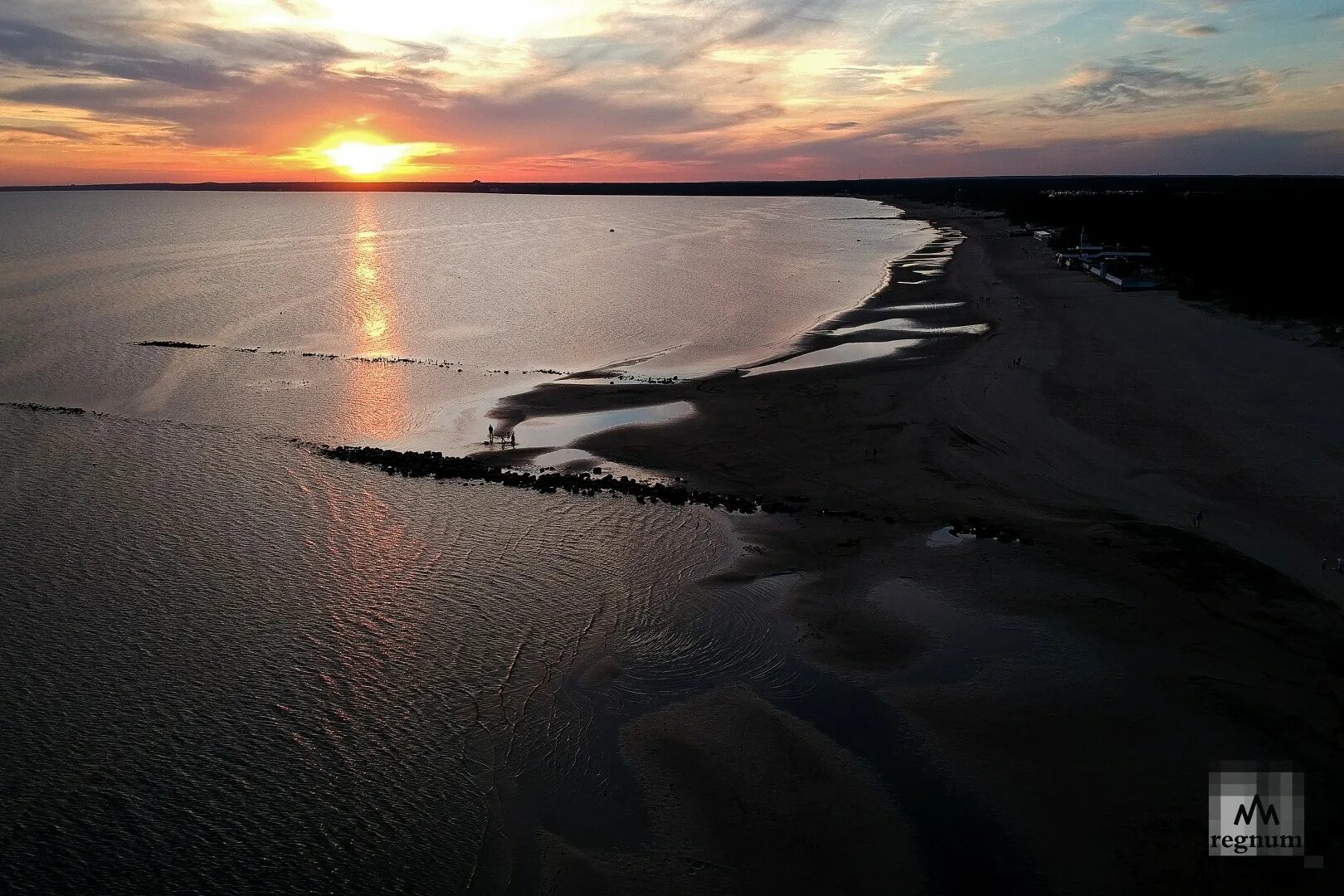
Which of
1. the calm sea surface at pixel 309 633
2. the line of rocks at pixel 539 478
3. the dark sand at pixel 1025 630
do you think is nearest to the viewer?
the dark sand at pixel 1025 630

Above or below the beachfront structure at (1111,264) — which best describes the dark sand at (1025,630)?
below

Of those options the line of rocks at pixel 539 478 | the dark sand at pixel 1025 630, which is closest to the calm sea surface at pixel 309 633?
the line of rocks at pixel 539 478

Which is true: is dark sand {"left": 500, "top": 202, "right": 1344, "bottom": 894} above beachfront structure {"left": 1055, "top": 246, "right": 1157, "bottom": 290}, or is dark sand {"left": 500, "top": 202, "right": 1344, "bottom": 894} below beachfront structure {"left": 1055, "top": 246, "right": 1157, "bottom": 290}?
below

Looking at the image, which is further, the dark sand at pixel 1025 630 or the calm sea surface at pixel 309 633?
the calm sea surface at pixel 309 633

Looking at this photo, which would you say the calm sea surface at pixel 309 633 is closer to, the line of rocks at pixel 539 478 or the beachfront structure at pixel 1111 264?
the line of rocks at pixel 539 478

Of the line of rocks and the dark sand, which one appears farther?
the line of rocks

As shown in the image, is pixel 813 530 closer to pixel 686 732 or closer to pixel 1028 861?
pixel 686 732

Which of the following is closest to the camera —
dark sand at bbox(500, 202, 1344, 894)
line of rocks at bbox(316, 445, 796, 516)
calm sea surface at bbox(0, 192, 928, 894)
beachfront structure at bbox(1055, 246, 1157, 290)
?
dark sand at bbox(500, 202, 1344, 894)

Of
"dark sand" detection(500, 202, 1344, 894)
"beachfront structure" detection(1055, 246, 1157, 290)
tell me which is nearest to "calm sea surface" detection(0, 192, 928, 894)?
"dark sand" detection(500, 202, 1344, 894)

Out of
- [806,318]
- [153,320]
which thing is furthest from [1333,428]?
[153,320]

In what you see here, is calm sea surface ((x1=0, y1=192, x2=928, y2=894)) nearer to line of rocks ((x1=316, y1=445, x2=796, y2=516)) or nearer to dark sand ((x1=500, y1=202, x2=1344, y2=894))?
line of rocks ((x1=316, y1=445, x2=796, y2=516))
